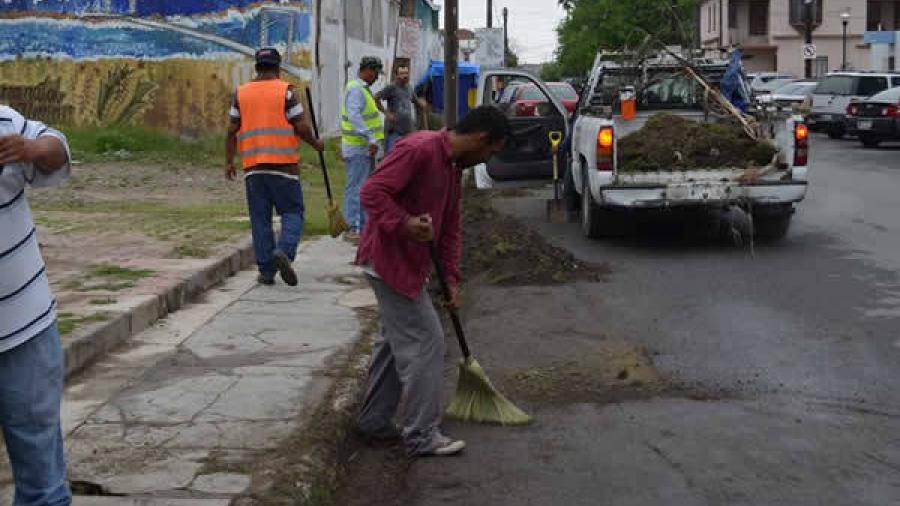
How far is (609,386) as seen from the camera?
7.04 m

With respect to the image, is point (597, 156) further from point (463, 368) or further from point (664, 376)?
point (463, 368)

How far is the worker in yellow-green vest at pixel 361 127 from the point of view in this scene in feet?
40.1

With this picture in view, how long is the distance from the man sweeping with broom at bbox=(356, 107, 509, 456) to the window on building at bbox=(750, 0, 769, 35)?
7691 cm

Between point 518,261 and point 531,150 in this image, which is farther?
point 531,150

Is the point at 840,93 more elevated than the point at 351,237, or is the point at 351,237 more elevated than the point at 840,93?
the point at 840,93

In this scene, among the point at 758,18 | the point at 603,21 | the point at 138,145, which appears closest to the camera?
the point at 138,145

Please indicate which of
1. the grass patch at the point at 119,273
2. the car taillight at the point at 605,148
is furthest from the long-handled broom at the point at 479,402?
the car taillight at the point at 605,148

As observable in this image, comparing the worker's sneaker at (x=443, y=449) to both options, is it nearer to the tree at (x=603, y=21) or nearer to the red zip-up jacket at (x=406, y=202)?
the red zip-up jacket at (x=406, y=202)

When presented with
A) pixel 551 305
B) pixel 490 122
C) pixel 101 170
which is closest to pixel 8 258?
pixel 490 122

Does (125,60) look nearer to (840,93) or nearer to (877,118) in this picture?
(877,118)

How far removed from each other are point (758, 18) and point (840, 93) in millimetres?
48022

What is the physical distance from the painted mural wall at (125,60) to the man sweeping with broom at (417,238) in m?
18.2

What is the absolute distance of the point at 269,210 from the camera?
32.7 ft

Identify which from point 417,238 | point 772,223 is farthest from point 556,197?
point 417,238
